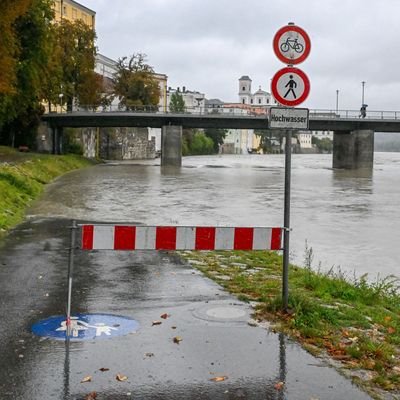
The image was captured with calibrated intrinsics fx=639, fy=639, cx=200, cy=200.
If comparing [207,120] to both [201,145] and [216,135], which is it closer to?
[201,145]

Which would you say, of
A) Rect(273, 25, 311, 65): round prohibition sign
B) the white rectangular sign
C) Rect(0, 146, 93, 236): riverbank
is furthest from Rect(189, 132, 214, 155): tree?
the white rectangular sign

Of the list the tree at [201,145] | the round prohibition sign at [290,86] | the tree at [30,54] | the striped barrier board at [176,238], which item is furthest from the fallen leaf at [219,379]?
the tree at [201,145]

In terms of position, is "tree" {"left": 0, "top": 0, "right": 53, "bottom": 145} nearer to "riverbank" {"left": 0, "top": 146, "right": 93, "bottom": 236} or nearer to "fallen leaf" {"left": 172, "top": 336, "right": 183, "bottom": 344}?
"riverbank" {"left": 0, "top": 146, "right": 93, "bottom": 236}

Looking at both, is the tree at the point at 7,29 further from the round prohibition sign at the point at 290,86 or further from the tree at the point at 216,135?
the tree at the point at 216,135

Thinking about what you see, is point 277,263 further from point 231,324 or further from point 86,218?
point 86,218

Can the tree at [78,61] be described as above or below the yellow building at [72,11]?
below

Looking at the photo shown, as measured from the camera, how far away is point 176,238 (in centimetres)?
732

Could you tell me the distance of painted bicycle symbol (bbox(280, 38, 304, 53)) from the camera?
24.9ft

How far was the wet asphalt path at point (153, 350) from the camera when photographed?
5098 millimetres

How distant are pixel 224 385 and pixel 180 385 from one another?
36 cm

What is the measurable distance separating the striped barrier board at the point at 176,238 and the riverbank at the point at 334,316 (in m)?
0.77

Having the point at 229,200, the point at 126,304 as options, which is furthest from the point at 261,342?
the point at 229,200

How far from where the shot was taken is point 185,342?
249 inches

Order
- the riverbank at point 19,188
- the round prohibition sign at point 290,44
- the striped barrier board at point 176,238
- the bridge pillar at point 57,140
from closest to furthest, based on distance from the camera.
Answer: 1. the striped barrier board at point 176,238
2. the round prohibition sign at point 290,44
3. the riverbank at point 19,188
4. the bridge pillar at point 57,140
